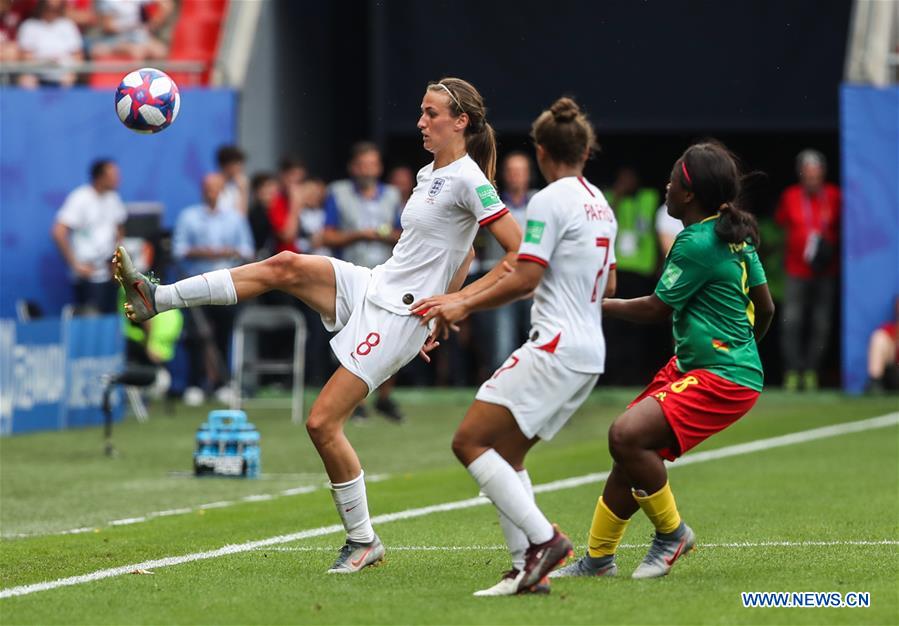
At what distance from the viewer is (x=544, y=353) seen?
278 inches

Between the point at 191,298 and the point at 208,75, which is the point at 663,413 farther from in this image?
the point at 208,75

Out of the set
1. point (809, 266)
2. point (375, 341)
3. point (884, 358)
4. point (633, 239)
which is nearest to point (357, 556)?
point (375, 341)

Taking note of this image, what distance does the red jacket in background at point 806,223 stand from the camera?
20109mm

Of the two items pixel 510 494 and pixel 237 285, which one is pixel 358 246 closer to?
pixel 237 285

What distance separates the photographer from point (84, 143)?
2000 cm

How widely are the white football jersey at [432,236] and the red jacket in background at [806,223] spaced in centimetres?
1277

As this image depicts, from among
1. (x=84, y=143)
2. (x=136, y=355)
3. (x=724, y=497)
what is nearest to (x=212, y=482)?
(x=724, y=497)

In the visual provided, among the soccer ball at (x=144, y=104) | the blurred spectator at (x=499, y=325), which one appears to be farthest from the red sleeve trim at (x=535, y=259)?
the blurred spectator at (x=499, y=325)

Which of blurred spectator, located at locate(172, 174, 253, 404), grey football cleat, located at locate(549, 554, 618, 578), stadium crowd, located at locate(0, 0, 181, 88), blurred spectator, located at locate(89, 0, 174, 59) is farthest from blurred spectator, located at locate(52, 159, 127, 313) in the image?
grey football cleat, located at locate(549, 554, 618, 578)

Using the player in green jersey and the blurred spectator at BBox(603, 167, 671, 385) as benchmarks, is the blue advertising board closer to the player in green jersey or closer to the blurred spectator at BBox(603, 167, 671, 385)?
the blurred spectator at BBox(603, 167, 671, 385)

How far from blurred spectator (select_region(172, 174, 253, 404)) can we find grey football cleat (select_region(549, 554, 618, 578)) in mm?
11488

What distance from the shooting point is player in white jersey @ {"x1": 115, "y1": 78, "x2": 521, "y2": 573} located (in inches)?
308

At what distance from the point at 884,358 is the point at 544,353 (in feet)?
44.2

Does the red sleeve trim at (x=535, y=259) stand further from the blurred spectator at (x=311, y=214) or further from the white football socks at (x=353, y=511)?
the blurred spectator at (x=311, y=214)
